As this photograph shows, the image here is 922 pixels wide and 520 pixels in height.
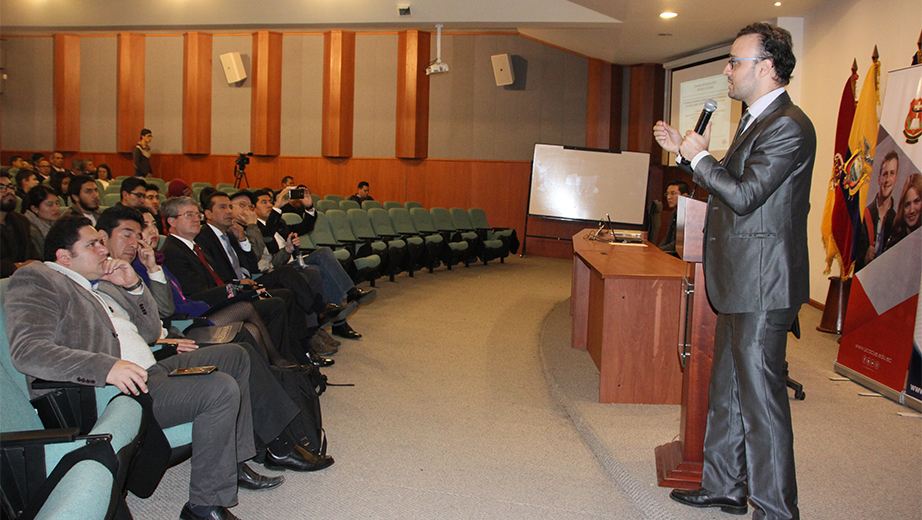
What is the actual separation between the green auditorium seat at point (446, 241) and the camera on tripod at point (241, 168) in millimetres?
4223

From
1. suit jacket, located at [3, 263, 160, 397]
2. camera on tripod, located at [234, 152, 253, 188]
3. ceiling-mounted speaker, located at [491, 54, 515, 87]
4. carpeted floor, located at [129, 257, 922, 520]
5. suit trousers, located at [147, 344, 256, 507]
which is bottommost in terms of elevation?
carpeted floor, located at [129, 257, 922, 520]

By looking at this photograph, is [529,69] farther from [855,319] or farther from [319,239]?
[855,319]

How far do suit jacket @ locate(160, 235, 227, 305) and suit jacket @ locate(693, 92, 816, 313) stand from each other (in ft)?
7.98

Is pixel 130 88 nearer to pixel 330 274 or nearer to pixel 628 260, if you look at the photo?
pixel 330 274

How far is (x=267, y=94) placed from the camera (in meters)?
12.3

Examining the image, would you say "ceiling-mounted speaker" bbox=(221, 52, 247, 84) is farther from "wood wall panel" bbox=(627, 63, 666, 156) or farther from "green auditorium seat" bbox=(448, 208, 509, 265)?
"wood wall panel" bbox=(627, 63, 666, 156)

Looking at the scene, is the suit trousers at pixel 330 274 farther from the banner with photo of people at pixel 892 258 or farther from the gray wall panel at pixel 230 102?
the gray wall panel at pixel 230 102

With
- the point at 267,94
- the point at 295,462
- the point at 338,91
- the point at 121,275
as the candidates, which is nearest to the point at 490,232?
the point at 338,91

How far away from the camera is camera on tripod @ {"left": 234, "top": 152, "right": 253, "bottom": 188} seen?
1135cm

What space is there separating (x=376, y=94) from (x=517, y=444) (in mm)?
10030

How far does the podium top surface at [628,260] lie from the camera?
3346mm

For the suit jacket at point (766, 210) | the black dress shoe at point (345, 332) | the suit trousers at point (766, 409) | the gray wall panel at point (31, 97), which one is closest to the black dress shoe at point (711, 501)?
the suit trousers at point (766, 409)

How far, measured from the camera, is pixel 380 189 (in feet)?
39.1

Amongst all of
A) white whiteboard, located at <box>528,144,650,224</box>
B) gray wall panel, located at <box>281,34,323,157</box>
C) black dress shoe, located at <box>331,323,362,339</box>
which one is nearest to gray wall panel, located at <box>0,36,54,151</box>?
gray wall panel, located at <box>281,34,323,157</box>
